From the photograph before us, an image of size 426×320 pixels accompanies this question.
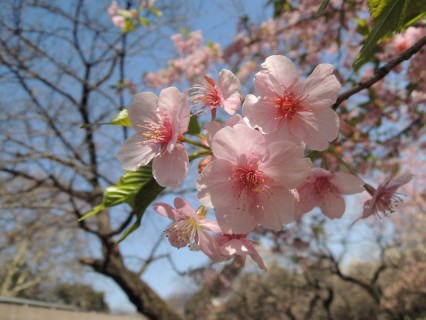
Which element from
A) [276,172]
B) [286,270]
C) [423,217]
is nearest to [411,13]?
[276,172]

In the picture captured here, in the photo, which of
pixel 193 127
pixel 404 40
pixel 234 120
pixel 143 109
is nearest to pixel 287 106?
pixel 234 120

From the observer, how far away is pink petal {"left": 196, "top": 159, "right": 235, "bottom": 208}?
0.76 metres

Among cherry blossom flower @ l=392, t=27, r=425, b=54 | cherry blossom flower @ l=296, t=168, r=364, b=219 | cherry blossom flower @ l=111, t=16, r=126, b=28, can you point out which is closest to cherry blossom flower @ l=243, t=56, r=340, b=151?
cherry blossom flower @ l=296, t=168, r=364, b=219

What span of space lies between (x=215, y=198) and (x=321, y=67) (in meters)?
0.38

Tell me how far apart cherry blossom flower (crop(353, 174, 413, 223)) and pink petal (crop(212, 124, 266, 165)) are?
17.2 inches

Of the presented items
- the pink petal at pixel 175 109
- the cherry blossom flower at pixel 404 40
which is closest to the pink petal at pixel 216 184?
the pink petal at pixel 175 109

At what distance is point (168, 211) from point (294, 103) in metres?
0.42

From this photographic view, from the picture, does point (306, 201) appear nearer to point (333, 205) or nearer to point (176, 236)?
point (333, 205)

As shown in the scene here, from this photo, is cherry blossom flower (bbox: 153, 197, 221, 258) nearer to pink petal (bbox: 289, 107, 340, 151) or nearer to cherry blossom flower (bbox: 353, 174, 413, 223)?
pink petal (bbox: 289, 107, 340, 151)

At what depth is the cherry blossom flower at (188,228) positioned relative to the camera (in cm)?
88

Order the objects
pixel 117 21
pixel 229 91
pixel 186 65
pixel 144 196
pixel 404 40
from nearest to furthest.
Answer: pixel 229 91 → pixel 144 196 → pixel 404 40 → pixel 117 21 → pixel 186 65

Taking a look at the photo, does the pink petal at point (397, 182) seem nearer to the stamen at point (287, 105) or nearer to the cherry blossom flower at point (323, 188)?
the cherry blossom flower at point (323, 188)

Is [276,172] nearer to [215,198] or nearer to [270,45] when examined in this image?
[215,198]

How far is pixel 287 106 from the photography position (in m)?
0.80
